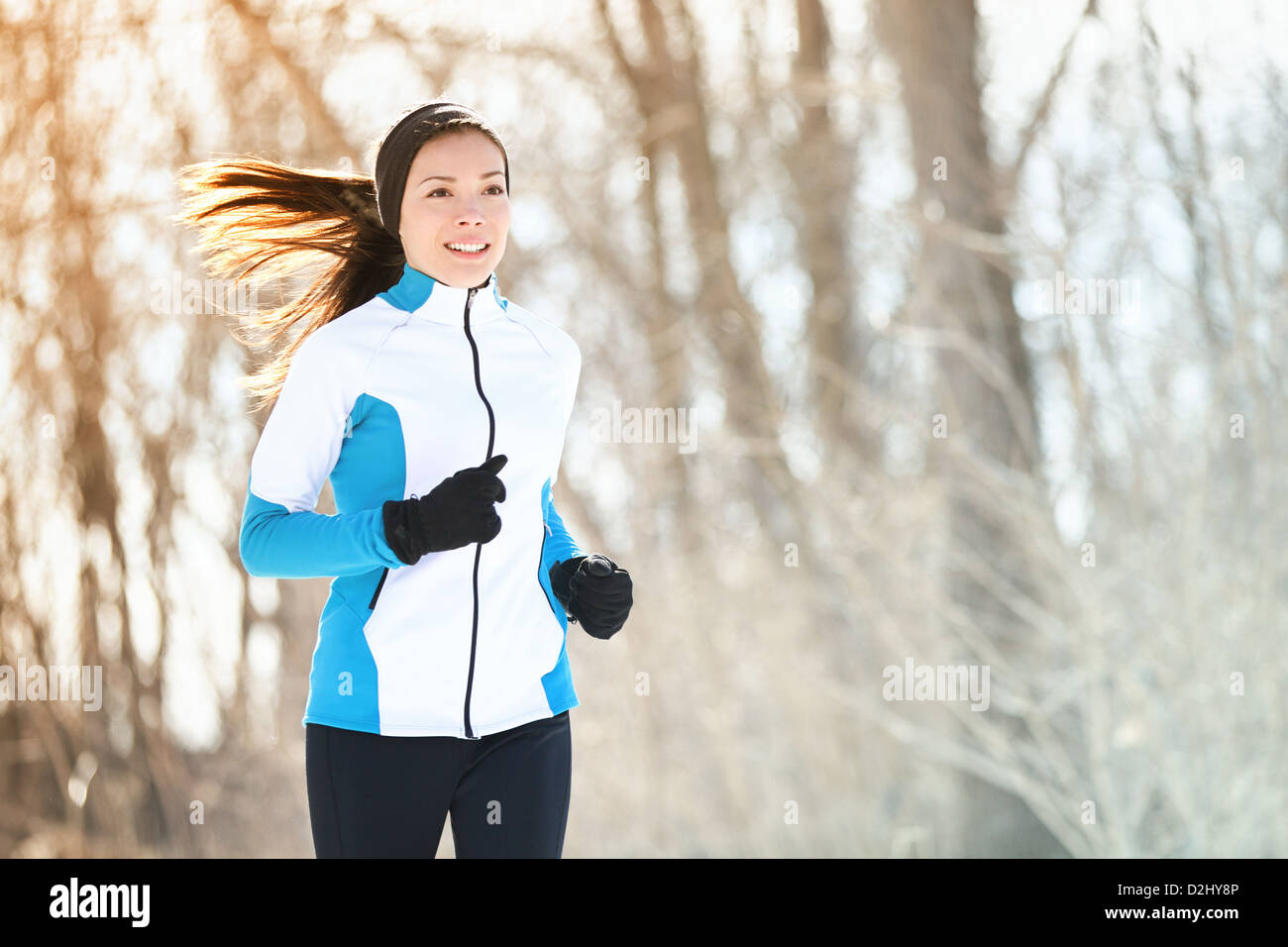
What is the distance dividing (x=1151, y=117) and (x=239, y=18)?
10.2 ft

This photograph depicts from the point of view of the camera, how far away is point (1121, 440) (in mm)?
4215

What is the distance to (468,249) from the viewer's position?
1557 mm

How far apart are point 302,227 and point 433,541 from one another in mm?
615

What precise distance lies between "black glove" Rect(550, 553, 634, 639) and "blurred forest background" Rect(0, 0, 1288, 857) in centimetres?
271

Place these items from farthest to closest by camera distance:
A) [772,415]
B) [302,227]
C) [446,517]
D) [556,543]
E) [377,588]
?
[772,415] < [302,227] < [556,543] < [377,588] < [446,517]

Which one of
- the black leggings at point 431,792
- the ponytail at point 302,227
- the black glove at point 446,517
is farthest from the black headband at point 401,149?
the black leggings at point 431,792

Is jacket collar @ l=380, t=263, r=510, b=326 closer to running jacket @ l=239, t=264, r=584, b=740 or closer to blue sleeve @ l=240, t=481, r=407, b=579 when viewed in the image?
running jacket @ l=239, t=264, r=584, b=740

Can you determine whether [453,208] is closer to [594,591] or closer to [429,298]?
[429,298]

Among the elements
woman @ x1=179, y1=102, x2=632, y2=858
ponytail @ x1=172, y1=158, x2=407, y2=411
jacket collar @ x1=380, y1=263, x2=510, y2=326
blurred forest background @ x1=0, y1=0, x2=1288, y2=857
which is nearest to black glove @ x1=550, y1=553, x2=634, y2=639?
woman @ x1=179, y1=102, x2=632, y2=858

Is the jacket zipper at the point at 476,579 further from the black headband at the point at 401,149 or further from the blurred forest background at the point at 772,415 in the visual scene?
the blurred forest background at the point at 772,415

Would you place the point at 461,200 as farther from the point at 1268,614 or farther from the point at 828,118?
the point at 1268,614

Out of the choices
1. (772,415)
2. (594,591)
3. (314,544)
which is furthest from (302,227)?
(772,415)

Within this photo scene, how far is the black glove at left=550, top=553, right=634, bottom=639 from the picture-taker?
60.2 inches
